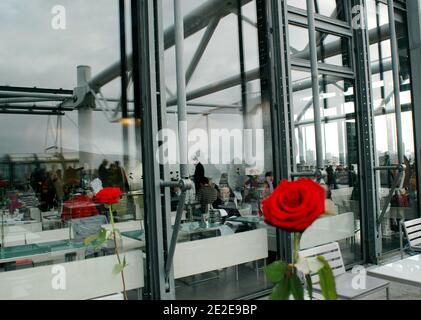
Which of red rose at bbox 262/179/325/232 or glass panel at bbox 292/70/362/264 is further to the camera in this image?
glass panel at bbox 292/70/362/264

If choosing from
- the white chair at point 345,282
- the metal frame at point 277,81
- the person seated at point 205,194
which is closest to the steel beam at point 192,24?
the metal frame at point 277,81

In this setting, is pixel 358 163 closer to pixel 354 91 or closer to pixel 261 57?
pixel 354 91

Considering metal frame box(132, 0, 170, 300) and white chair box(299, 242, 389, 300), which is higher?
metal frame box(132, 0, 170, 300)

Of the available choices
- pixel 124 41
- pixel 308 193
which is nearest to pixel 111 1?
pixel 124 41

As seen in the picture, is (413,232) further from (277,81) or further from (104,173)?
(104,173)

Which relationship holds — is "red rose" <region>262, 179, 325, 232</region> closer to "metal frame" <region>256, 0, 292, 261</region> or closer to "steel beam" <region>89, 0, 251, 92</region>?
"steel beam" <region>89, 0, 251, 92</region>

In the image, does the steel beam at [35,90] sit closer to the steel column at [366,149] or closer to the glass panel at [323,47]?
the glass panel at [323,47]

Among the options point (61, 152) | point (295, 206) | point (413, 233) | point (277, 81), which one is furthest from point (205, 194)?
point (295, 206)

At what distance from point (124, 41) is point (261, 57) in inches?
57.4

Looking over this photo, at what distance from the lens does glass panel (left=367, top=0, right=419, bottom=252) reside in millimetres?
4926

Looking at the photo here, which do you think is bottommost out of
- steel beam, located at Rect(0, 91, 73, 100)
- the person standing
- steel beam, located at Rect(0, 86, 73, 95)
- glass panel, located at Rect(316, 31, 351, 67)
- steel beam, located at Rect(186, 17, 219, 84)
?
the person standing

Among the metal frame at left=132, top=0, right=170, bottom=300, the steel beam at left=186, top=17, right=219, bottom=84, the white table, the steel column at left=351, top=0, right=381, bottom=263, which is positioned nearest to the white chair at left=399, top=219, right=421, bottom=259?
the steel column at left=351, top=0, right=381, bottom=263

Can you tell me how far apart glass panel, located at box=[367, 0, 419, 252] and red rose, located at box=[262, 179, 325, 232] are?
13.8ft

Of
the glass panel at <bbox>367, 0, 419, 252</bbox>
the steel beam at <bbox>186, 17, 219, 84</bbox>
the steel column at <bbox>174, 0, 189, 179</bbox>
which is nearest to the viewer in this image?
the steel column at <bbox>174, 0, 189, 179</bbox>
